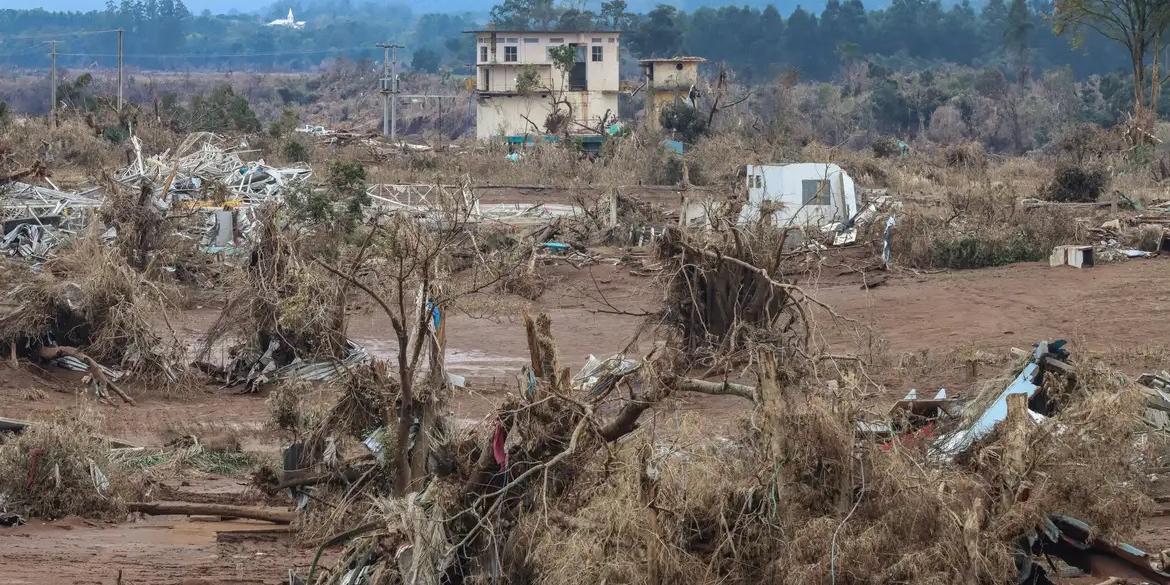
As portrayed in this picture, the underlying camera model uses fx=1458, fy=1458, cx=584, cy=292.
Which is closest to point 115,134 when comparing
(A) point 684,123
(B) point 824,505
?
(A) point 684,123

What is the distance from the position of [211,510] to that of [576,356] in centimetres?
667

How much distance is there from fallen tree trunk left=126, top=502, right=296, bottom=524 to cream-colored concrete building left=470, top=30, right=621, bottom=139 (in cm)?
4397

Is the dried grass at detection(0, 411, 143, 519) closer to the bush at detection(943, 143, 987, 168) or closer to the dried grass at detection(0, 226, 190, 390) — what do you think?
the dried grass at detection(0, 226, 190, 390)

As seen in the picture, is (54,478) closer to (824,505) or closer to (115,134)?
(824,505)

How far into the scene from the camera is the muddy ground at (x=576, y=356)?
30.8 ft

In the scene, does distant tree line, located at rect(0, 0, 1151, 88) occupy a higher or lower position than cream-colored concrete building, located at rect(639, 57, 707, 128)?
higher

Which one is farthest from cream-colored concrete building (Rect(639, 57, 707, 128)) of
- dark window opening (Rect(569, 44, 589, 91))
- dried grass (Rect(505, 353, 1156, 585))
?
dried grass (Rect(505, 353, 1156, 585))

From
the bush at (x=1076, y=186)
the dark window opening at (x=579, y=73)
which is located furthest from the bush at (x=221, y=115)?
the bush at (x=1076, y=186)

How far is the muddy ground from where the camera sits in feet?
30.8

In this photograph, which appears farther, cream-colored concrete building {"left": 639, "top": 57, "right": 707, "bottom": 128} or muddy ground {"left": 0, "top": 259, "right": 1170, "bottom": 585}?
cream-colored concrete building {"left": 639, "top": 57, "right": 707, "bottom": 128}

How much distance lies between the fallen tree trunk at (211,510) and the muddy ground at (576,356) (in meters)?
0.08

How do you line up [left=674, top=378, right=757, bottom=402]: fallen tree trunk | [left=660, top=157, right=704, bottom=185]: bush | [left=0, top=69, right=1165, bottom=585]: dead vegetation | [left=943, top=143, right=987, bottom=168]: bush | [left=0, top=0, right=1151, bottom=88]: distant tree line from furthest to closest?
[left=0, top=0, right=1151, bottom=88]: distant tree line
[left=943, top=143, right=987, bottom=168]: bush
[left=660, top=157, right=704, bottom=185]: bush
[left=674, top=378, right=757, bottom=402]: fallen tree trunk
[left=0, top=69, right=1165, bottom=585]: dead vegetation

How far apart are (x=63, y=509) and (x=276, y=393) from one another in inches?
69.6

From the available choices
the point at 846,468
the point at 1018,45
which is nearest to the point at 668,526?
the point at 846,468
